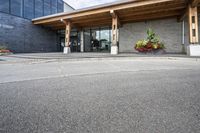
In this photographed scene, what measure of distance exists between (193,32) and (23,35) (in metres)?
19.0

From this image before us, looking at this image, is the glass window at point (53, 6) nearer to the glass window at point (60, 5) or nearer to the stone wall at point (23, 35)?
the glass window at point (60, 5)

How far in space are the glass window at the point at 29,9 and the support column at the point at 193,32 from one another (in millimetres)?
19367

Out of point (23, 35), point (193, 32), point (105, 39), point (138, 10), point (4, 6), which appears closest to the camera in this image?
point (193, 32)

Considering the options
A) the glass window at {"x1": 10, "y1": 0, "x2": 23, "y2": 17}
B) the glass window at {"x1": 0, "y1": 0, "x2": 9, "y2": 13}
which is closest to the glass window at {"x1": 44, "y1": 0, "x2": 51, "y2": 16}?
the glass window at {"x1": 10, "y1": 0, "x2": 23, "y2": 17}

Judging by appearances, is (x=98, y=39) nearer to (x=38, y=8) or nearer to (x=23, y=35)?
(x=23, y=35)

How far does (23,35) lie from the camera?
765 inches

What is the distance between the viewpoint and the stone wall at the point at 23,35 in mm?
17800

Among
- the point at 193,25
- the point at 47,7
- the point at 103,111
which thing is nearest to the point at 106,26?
the point at 193,25

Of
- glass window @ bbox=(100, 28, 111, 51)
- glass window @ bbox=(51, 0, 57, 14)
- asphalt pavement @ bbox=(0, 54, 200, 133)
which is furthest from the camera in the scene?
glass window @ bbox=(51, 0, 57, 14)

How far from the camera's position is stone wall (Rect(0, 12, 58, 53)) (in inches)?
701

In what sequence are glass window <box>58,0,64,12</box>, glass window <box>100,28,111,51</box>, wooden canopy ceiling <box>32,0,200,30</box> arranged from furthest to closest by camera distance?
glass window <box>58,0,64,12</box> → glass window <box>100,28,111,51</box> → wooden canopy ceiling <box>32,0,200,30</box>

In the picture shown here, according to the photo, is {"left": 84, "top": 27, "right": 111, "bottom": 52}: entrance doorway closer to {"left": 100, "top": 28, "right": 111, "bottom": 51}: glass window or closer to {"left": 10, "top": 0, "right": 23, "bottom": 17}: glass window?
{"left": 100, "top": 28, "right": 111, "bottom": 51}: glass window

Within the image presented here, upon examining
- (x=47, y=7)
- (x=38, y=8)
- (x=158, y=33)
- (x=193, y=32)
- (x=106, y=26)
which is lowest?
(x=193, y=32)

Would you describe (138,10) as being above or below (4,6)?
below
